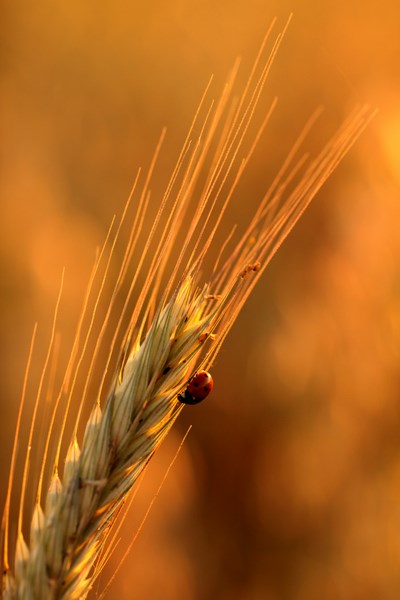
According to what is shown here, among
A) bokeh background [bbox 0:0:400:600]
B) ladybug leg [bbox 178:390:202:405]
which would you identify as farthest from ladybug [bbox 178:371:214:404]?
bokeh background [bbox 0:0:400:600]

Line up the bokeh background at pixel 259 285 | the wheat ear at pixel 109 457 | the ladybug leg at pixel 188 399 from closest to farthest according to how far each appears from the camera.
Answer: the wheat ear at pixel 109 457, the ladybug leg at pixel 188 399, the bokeh background at pixel 259 285

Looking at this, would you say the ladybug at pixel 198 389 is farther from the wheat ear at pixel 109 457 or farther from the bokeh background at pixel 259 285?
the bokeh background at pixel 259 285

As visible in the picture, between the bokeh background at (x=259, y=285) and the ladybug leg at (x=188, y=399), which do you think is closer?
the ladybug leg at (x=188, y=399)

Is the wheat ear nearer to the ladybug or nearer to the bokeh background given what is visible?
the ladybug

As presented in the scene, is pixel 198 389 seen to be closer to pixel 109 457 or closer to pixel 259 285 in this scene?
pixel 109 457

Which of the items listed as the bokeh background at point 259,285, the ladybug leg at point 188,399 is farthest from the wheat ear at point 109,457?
the bokeh background at point 259,285

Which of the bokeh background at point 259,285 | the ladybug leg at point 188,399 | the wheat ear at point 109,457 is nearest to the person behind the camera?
the wheat ear at point 109,457

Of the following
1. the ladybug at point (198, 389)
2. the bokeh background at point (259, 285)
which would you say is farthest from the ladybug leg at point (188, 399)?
the bokeh background at point (259, 285)

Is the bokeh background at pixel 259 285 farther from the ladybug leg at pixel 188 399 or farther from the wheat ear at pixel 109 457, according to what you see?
the wheat ear at pixel 109 457

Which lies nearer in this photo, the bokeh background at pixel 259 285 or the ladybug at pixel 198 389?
the ladybug at pixel 198 389
